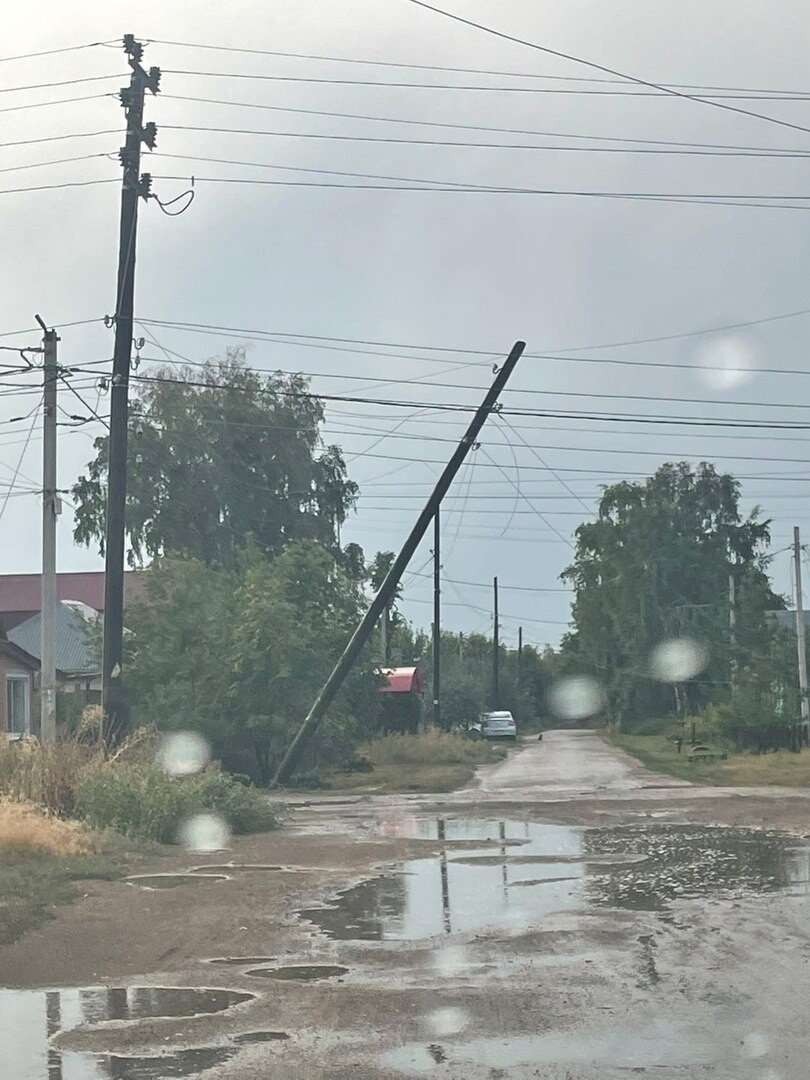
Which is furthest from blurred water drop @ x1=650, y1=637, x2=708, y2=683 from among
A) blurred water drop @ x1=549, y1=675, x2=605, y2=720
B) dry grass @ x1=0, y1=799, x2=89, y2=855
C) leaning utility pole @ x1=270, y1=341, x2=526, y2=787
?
dry grass @ x1=0, y1=799, x2=89, y2=855

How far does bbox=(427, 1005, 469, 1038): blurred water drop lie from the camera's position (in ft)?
25.2

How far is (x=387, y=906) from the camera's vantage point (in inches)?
500

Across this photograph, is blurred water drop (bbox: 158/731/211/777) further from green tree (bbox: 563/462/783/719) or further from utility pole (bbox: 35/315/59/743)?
green tree (bbox: 563/462/783/719)

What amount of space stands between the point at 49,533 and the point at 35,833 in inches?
355

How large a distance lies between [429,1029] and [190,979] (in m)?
2.21

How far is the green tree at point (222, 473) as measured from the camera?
5312 cm

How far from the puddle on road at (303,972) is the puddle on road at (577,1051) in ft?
6.76

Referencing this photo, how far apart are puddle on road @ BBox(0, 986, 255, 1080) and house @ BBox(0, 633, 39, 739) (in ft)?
104

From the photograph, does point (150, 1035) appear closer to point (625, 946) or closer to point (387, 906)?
point (625, 946)

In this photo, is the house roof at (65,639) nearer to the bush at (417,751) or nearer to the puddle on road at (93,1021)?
the bush at (417,751)

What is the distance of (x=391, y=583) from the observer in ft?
109

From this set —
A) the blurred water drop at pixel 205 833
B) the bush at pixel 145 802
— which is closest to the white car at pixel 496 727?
the bush at pixel 145 802

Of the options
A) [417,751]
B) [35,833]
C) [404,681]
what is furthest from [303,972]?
[404,681]

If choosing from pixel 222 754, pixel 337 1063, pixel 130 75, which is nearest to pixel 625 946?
pixel 337 1063
